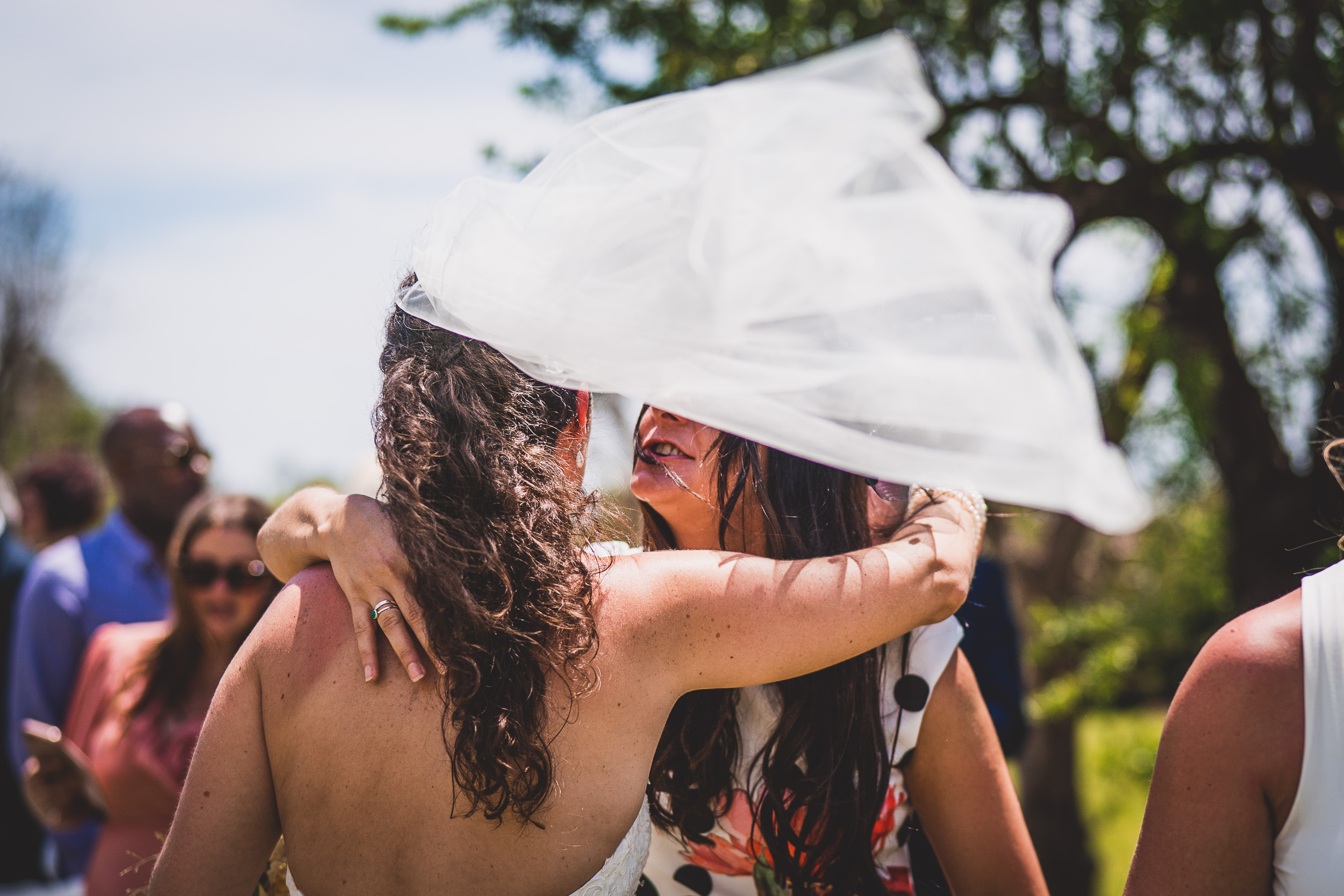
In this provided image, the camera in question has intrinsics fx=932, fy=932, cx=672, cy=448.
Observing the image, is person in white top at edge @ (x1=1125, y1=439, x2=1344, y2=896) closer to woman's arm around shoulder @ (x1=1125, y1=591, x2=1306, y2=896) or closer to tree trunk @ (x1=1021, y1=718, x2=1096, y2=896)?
woman's arm around shoulder @ (x1=1125, y1=591, x2=1306, y2=896)

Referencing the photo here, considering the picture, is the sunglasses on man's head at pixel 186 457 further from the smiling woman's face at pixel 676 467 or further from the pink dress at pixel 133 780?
the smiling woman's face at pixel 676 467

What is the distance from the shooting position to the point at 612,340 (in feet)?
5.43

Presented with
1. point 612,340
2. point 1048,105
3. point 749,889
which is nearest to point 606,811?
point 749,889

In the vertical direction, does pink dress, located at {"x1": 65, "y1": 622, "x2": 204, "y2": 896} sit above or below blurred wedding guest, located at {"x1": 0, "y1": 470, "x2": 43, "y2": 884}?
above

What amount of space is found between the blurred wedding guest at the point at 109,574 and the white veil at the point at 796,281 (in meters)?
3.22

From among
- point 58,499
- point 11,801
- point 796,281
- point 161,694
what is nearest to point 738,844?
point 796,281

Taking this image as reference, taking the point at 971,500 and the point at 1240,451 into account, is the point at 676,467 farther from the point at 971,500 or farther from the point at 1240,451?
the point at 1240,451

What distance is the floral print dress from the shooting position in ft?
6.56

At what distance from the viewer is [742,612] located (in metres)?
1.56

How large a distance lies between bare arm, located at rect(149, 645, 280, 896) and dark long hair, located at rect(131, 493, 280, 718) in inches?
71.5

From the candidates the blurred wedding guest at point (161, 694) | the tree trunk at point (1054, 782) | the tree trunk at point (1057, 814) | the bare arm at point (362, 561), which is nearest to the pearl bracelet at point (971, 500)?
the bare arm at point (362, 561)

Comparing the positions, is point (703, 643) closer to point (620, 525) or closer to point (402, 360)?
point (620, 525)

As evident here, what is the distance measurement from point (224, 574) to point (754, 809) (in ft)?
6.98

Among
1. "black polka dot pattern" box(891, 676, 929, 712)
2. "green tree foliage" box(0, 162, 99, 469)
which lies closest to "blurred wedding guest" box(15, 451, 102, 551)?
"black polka dot pattern" box(891, 676, 929, 712)
